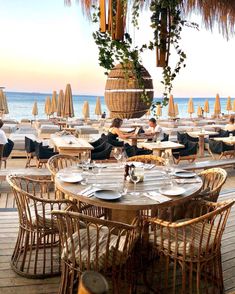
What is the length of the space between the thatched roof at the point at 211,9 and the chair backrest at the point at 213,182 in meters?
1.48

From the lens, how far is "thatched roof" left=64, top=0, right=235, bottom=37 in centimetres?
300

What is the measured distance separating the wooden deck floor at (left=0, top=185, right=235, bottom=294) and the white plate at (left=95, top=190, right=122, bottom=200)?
0.81m

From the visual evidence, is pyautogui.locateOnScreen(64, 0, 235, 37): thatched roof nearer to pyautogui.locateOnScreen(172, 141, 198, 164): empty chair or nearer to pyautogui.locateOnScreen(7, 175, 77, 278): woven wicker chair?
pyautogui.locateOnScreen(7, 175, 77, 278): woven wicker chair

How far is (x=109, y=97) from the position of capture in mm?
2518

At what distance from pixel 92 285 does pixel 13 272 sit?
2433mm

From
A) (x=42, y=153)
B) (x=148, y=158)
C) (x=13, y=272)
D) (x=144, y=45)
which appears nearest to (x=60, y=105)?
(x=42, y=153)

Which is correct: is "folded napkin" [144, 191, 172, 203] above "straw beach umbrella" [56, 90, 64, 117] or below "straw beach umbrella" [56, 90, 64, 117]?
below

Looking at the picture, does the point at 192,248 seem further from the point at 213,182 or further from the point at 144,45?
the point at 144,45

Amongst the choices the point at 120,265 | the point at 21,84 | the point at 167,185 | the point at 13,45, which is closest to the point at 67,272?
the point at 120,265

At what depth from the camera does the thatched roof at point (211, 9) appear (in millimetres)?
2996

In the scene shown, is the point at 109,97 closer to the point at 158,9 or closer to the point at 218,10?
the point at 158,9

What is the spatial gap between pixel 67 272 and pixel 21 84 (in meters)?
31.2

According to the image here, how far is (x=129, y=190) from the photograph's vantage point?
2.86 m

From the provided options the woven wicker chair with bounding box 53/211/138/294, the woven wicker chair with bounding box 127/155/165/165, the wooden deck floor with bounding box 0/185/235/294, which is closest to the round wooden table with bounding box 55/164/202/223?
the woven wicker chair with bounding box 53/211/138/294
